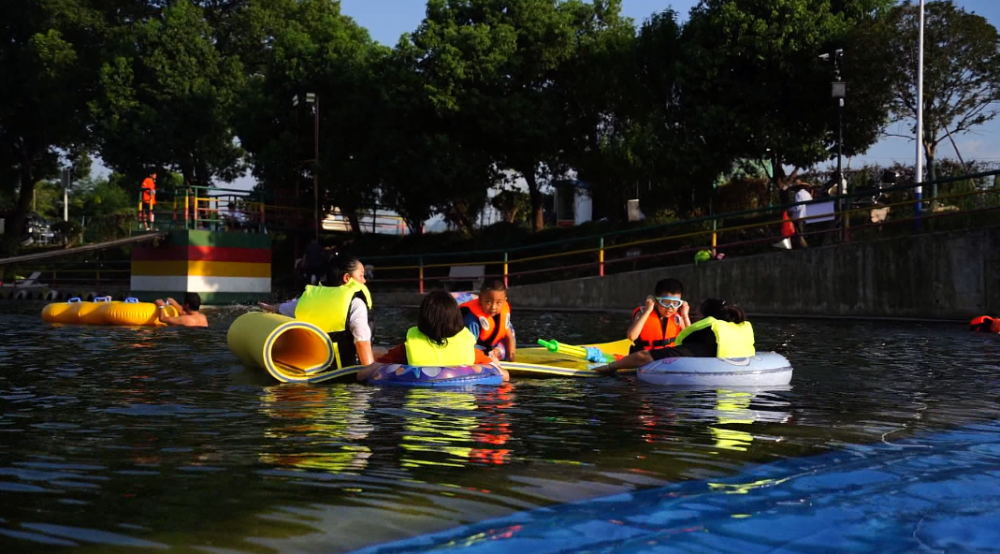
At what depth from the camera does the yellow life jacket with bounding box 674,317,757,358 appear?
975cm

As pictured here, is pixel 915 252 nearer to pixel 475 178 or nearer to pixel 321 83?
pixel 475 178

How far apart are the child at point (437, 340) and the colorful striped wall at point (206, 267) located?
20768 mm

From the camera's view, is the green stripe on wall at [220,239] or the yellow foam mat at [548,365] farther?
the green stripe on wall at [220,239]

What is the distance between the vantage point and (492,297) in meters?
10.4

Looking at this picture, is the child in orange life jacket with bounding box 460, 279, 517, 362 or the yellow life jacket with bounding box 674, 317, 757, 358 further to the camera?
the child in orange life jacket with bounding box 460, 279, 517, 362

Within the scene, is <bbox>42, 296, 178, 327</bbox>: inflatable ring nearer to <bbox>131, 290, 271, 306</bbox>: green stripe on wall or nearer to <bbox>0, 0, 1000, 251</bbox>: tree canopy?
<bbox>131, 290, 271, 306</bbox>: green stripe on wall

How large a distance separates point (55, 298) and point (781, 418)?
2988cm

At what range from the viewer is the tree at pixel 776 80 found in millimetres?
25656

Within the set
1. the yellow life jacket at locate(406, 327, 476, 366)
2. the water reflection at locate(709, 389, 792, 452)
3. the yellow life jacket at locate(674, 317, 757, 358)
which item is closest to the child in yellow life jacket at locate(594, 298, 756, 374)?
the yellow life jacket at locate(674, 317, 757, 358)

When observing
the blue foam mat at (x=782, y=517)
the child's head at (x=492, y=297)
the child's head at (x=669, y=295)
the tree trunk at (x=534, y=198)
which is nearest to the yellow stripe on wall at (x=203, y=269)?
the tree trunk at (x=534, y=198)

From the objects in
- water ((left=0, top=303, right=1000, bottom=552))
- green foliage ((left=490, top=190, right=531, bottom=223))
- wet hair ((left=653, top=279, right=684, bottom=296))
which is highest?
green foliage ((left=490, top=190, right=531, bottom=223))

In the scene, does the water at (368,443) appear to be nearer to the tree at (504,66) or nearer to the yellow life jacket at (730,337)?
the yellow life jacket at (730,337)

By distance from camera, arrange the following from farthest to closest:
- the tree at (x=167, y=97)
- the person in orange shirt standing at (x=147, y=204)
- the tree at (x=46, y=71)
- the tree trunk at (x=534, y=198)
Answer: the tree at (x=46, y=71) < the tree at (x=167, y=97) < the tree trunk at (x=534, y=198) < the person in orange shirt standing at (x=147, y=204)

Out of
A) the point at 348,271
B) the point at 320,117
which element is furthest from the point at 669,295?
the point at 320,117
